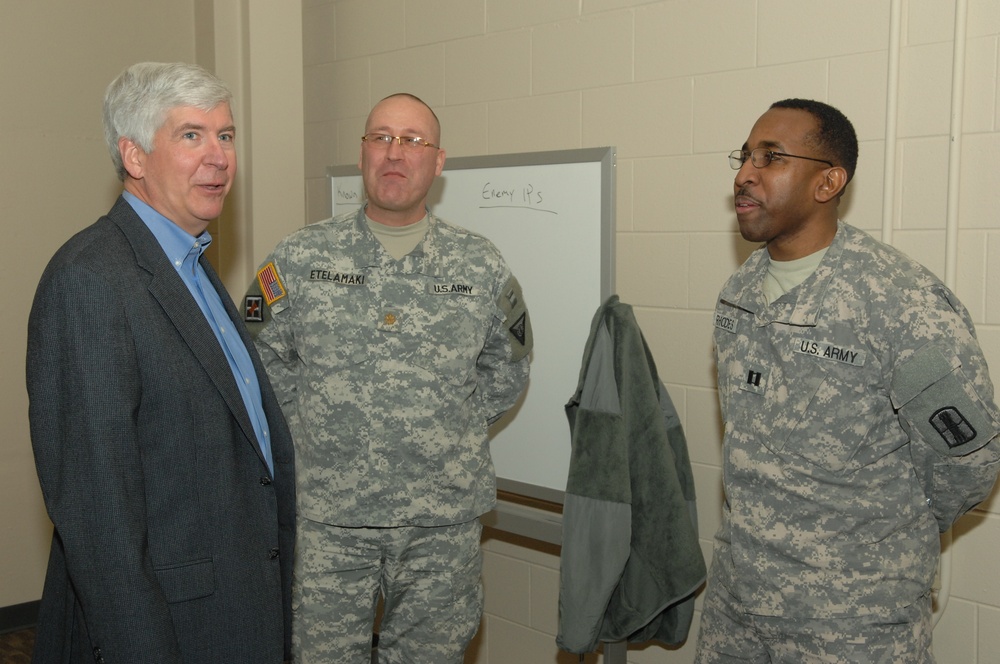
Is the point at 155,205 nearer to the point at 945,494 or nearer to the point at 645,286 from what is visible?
the point at 645,286

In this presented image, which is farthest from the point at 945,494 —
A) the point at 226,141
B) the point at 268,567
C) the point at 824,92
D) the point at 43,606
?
the point at 43,606

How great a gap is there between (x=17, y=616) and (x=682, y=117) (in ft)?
10.9

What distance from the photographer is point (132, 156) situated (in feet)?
5.24

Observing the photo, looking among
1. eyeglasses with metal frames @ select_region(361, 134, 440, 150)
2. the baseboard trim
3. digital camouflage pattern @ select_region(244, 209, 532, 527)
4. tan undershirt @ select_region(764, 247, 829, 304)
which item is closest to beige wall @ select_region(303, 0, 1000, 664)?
tan undershirt @ select_region(764, 247, 829, 304)

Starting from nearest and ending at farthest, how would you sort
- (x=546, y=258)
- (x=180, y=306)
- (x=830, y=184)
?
(x=180, y=306)
(x=830, y=184)
(x=546, y=258)

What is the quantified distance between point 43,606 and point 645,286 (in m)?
1.84

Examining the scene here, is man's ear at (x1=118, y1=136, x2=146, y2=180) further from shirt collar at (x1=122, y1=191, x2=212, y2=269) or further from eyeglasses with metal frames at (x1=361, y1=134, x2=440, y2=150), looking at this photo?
eyeglasses with metal frames at (x1=361, y1=134, x2=440, y2=150)

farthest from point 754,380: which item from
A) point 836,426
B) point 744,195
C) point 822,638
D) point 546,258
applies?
point 546,258

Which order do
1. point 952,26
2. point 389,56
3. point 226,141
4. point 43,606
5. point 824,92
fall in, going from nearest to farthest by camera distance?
1. point 43,606
2. point 226,141
3. point 952,26
4. point 824,92
5. point 389,56

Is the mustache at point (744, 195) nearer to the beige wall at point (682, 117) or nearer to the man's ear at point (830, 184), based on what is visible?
the man's ear at point (830, 184)

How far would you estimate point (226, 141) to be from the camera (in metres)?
1.73

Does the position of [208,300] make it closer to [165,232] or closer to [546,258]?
[165,232]

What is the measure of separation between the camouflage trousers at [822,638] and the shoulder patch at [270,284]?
140 centimetres

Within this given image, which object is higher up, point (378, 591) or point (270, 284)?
point (270, 284)
